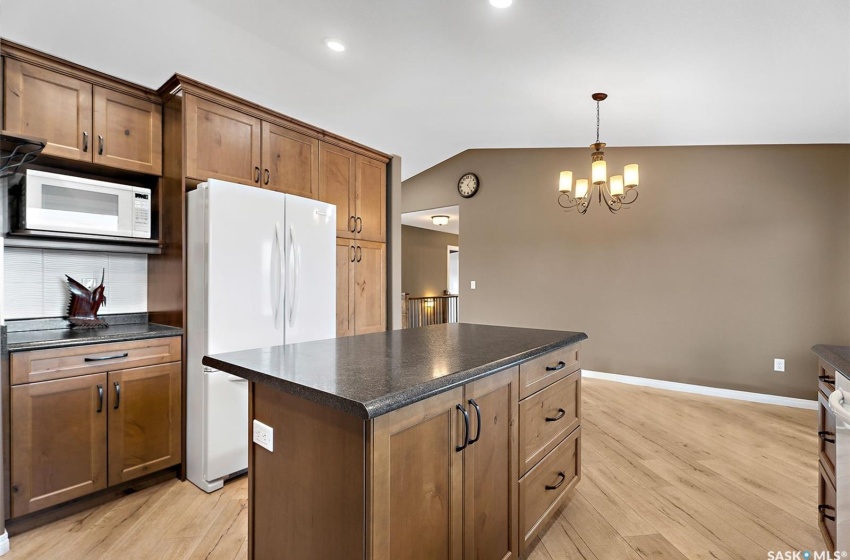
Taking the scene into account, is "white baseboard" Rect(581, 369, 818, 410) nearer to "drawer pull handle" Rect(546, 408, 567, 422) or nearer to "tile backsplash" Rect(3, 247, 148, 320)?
"drawer pull handle" Rect(546, 408, 567, 422)

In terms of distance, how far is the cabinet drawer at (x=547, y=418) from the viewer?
1.65m

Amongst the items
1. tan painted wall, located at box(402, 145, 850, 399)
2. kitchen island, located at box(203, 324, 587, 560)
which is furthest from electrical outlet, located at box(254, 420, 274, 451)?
tan painted wall, located at box(402, 145, 850, 399)

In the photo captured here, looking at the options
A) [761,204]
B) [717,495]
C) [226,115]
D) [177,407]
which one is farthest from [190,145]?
[761,204]

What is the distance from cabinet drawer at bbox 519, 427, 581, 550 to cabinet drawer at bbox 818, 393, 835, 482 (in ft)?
3.14

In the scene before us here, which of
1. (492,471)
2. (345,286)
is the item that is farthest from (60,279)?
(492,471)

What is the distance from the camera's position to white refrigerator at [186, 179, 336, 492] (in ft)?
7.58

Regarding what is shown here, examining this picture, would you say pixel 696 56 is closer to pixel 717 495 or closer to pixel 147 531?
pixel 717 495

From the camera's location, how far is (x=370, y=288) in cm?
371

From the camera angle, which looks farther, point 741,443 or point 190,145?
point 741,443

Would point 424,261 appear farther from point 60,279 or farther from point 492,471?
point 492,471

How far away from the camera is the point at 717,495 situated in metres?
2.33

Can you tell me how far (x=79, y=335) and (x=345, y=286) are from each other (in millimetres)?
1722

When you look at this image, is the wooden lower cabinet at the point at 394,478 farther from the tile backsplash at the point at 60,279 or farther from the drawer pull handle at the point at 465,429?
the tile backsplash at the point at 60,279

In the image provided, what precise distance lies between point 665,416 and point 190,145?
13.6 ft
